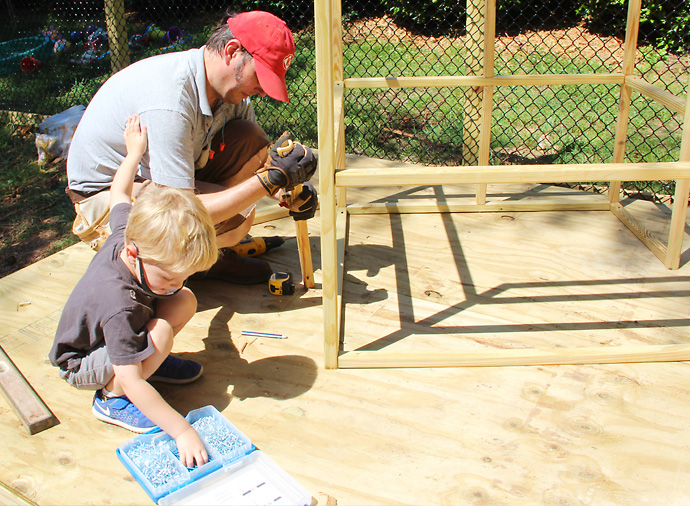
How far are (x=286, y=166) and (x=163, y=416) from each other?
0.88m

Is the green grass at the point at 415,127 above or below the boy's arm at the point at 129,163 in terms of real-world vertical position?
below

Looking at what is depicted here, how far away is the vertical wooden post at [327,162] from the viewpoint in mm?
1728

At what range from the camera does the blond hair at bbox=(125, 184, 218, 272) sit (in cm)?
155

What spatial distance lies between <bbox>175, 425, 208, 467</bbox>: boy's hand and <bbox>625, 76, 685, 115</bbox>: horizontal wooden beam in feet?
7.25

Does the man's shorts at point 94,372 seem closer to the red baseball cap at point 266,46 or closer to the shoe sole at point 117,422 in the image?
the shoe sole at point 117,422

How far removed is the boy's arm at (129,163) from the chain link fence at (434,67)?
6.87 feet

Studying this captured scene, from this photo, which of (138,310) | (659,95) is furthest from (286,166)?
(659,95)

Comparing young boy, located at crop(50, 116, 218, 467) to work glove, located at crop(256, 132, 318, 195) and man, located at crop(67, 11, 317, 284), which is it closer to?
man, located at crop(67, 11, 317, 284)

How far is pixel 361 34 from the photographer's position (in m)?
7.11

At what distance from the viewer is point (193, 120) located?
213cm

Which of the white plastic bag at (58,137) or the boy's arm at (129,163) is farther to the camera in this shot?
the white plastic bag at (58,137)

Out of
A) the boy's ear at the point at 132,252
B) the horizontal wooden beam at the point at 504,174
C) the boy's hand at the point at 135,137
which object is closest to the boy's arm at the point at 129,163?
the boy's hand at the point at 135,137

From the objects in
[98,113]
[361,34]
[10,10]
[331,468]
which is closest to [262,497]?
[331,468]

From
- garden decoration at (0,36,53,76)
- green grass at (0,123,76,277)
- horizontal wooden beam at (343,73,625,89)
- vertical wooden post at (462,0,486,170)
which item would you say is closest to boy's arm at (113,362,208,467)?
horizontal wooden beam at (343,73,625,89)
